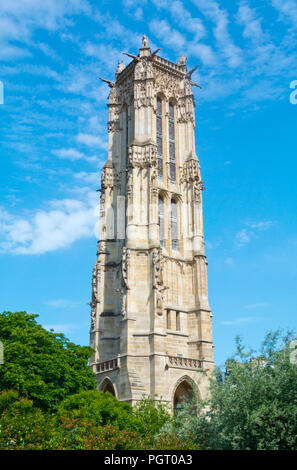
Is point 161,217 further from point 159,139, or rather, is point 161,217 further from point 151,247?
point 159,139

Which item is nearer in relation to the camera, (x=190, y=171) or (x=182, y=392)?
(x=182, y=392)

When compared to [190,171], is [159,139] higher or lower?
higher

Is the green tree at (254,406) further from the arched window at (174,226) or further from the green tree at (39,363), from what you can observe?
the arched window at (174,226)

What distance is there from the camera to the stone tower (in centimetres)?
3872

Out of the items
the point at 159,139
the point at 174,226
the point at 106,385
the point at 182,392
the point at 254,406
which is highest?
the point at 159,139

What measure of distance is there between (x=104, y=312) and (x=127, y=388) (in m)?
8.95

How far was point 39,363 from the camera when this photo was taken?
99.1 feet

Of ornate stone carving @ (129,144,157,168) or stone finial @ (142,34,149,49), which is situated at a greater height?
stone finial @ (142,34,149,49)

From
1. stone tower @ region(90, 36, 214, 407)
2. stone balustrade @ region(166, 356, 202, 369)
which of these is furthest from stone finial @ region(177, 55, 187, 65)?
stone balustrade @ region(166, 356, 202, 369)

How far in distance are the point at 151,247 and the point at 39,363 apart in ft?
46.5

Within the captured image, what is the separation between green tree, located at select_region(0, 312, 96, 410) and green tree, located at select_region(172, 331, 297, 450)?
1052cm

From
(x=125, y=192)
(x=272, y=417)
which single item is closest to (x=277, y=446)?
(x=272, y=417)

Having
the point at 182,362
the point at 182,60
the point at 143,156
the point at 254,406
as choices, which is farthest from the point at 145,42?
the point at 254,406

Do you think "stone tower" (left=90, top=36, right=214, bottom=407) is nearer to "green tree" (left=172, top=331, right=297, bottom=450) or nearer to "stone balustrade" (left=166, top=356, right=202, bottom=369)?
"stone balustrade" (left=166, top=356, right=202, bottom=369)
